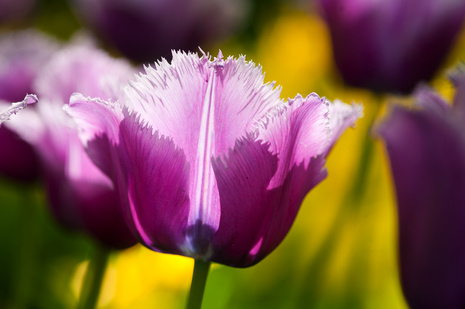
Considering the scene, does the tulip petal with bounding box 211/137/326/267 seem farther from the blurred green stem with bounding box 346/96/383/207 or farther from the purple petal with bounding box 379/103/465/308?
the blurred green stem with bounding box 346/96/383/207

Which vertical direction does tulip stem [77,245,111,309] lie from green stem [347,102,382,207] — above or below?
below

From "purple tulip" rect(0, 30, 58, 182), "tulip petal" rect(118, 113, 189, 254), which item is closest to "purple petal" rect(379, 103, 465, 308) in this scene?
"tulip petal" rect(118, 113, 189, 254)

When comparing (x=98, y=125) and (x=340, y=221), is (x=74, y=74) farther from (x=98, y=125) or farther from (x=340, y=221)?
(x=340, y=221)

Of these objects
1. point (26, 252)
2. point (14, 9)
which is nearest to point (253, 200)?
point (26, 252)

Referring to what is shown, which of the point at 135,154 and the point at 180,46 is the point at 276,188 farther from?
the point at 180,46

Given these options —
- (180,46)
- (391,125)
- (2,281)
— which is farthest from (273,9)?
(391,125)

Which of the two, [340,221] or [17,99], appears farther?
[340,221]

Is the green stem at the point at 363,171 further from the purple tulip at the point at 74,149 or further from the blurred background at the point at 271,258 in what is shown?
the purple tulip at the point at 74,149
